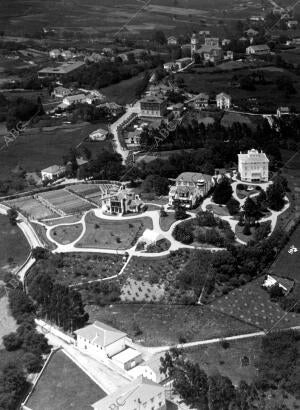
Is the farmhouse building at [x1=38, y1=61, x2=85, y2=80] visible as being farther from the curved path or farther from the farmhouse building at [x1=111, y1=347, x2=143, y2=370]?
the farmhouse building at [x1=111, y1=347, x2=143, y2=370]

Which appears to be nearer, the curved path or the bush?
the curved path

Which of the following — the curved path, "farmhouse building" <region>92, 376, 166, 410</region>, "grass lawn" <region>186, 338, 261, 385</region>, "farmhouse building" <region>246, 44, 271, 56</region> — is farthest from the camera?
"farmhouse building" <region>246, 44, 271, 56</region>

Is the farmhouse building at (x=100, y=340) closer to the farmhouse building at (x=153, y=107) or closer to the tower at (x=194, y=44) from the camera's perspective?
the farmhouse building at (x=153, y=107)

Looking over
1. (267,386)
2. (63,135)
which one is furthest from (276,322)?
(63,135)

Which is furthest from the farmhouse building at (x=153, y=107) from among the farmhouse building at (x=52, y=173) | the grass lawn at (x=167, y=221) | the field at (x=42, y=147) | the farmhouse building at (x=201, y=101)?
the grass lawn at (x=167, y=221)

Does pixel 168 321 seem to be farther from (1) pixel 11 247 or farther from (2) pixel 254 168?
(2) pixel 254 168

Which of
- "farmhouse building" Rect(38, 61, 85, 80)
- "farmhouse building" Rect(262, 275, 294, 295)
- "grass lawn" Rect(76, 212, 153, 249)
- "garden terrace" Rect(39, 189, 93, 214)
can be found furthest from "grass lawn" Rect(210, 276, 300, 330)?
"farmhouse building" Rect(38, 61, 85, 80)
